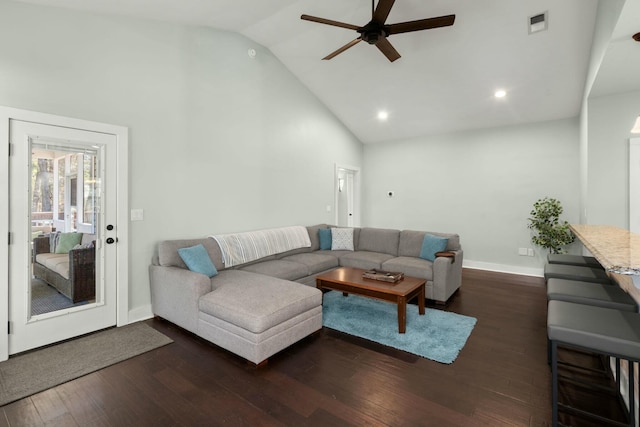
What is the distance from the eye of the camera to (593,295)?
6.68 ft

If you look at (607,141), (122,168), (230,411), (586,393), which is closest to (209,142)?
(122,168)

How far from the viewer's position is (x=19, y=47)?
2.65m

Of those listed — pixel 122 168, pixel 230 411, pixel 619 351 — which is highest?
pixel 122 168

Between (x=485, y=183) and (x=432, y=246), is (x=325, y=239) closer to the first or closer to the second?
(x=432, y=246)

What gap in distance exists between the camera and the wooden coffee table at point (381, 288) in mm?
3037

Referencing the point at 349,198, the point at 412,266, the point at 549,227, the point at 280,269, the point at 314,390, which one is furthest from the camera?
the point at 349,198

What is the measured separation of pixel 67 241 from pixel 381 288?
3171 mm

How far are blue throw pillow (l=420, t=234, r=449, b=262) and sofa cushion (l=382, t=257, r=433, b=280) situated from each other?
8 cm

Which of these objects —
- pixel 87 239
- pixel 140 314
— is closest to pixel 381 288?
pixel 140 314

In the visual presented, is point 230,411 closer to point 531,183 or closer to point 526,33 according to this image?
point 526,33

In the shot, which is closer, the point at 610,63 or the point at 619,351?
the point at 619,351

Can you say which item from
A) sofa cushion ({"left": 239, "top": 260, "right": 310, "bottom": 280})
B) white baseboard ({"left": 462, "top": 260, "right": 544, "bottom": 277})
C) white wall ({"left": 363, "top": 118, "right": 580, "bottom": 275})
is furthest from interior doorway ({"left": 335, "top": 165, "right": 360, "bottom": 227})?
sofa cushion ({"left": 239, "top": 260, "right": 310, "bottom": 280})

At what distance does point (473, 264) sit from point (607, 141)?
300 centimetres

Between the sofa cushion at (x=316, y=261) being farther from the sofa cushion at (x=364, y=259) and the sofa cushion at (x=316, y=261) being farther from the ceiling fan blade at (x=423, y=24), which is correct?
the ceiling fan blade at (x=423, y=24)
